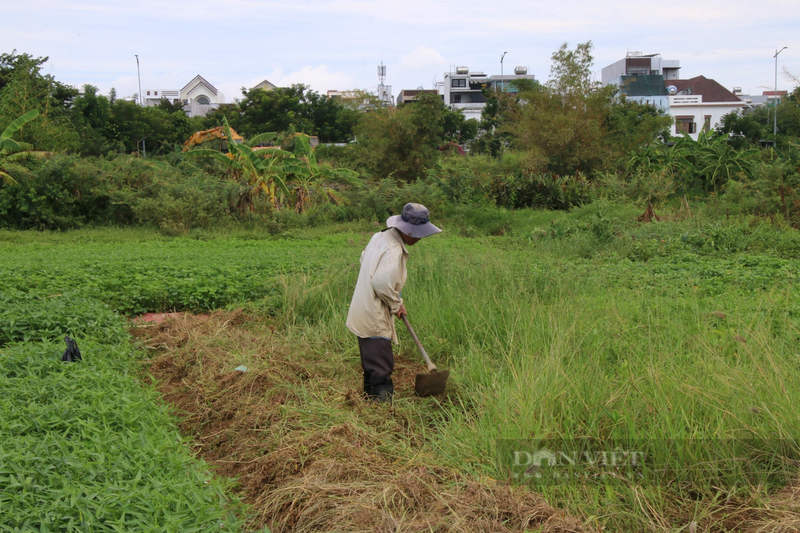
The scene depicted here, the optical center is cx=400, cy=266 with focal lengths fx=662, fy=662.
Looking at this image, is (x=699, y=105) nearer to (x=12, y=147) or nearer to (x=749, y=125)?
(x=749, y=125)

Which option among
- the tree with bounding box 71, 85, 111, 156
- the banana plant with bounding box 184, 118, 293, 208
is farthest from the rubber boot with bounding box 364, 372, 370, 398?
the tree with bounding box 71, 85, 111, 156

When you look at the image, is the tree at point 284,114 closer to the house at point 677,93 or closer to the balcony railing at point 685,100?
the house at point 677,93

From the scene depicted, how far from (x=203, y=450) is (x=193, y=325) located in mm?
2712

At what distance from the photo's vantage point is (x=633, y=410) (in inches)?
154

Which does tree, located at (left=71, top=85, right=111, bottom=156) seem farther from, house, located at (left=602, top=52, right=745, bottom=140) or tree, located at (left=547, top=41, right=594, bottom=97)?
house, located at (left=602, top=52, right=745, bottom=140)

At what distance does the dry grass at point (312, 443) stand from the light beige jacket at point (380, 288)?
55 cm

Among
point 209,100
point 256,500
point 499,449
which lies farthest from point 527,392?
point 209,100

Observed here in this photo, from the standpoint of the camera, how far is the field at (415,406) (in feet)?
10.5

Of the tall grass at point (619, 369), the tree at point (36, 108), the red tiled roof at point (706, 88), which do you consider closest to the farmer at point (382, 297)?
the tall grass at point (619, 369)

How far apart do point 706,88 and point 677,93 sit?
298 centimetres

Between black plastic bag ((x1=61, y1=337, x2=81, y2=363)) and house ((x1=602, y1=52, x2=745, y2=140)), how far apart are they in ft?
169

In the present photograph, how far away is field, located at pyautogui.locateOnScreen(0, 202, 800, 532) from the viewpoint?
10.5ft

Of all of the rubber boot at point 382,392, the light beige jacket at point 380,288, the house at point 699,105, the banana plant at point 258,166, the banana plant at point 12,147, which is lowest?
the rubber boot at point 382,392

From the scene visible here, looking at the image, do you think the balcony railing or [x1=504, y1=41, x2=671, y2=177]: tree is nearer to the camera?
[x1=504, y1=41, x2=671, y2=177]: tree
